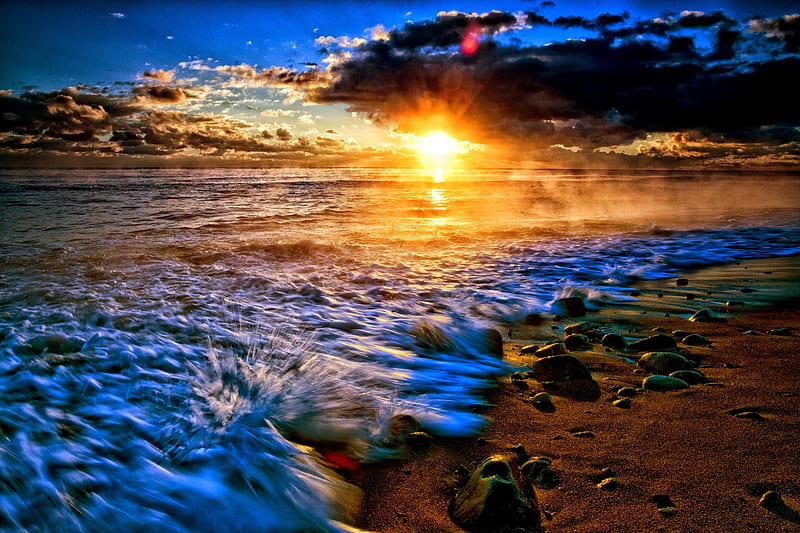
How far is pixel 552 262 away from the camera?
777 cm

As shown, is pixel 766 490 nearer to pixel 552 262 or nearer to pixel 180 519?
pixel 180 519

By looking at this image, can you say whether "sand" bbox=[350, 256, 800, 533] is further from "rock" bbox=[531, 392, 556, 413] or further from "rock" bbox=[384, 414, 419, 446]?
"rock" bbox=[384, 414, 419, 446]

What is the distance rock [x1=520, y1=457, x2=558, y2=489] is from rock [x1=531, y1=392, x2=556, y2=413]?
576 millimetres

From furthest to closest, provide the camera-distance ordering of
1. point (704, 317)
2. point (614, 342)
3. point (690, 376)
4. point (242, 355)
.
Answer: point (704, 317), point (614, 342), point (242, 355), point (690, 376)

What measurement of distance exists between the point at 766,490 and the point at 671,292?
4485mm

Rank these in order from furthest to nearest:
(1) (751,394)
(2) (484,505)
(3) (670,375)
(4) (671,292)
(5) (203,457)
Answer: (4) (671,292), (3) (670,375), (1) (751,394), (5) (203,457), (2) (484,505)

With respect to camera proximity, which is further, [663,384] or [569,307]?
[569,307]

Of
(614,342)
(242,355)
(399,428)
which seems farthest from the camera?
(614,342)

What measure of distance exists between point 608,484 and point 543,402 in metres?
0.84

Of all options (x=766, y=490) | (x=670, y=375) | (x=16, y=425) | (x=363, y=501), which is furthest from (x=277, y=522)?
(x=670, y=375)

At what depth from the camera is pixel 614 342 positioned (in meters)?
3.85

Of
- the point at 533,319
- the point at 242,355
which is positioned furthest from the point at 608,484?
the point at 242,355

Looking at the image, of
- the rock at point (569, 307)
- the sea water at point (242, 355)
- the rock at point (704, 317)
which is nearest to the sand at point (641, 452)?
the sea water at point (242, 355)

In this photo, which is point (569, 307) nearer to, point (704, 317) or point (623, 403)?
point (704, 317)
